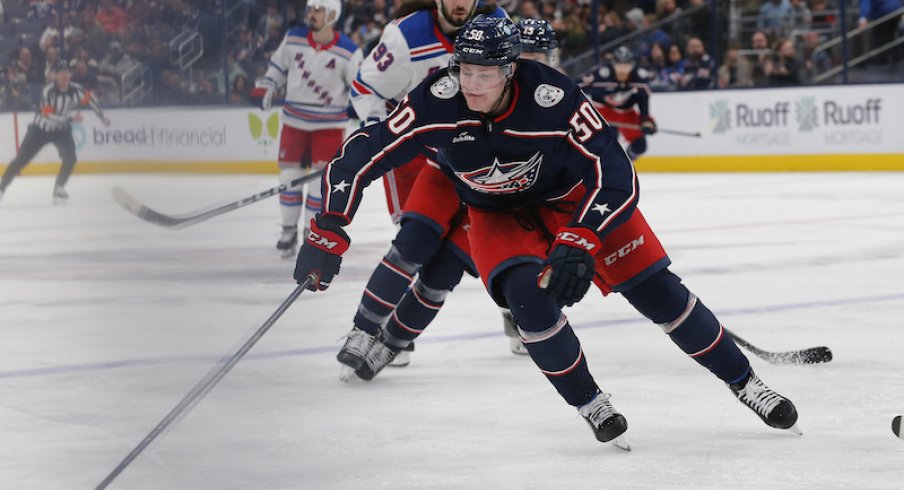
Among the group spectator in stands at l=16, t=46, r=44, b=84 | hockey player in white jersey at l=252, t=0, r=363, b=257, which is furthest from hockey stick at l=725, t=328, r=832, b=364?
hockey player in white jersey at l=252, t=0, r=363, b=257

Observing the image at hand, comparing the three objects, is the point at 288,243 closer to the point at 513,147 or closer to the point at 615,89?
the point at 513,147

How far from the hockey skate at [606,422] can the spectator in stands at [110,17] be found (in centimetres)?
170

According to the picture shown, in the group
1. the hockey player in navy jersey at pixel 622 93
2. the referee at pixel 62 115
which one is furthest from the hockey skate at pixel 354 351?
the hockey player in navy jersey at pixel 622 93

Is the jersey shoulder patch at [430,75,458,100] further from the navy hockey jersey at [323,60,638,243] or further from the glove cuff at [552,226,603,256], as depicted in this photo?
the glove cuff at [552,226,603,256]

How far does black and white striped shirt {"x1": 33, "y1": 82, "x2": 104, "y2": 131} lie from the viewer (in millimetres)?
963

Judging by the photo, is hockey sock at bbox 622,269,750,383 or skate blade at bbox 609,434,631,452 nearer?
skate blade at bbox 609,434,631,452

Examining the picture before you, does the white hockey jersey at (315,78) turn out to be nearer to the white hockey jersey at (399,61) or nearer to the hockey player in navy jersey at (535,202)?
the white hockey jersey at (399,61)

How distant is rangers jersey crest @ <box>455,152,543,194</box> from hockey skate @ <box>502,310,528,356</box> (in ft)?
3.37

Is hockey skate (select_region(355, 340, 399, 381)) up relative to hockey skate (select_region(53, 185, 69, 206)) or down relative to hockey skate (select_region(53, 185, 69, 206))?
down

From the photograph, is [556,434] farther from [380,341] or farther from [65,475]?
[65,475]

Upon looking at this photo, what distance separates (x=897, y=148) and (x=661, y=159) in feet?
7.39

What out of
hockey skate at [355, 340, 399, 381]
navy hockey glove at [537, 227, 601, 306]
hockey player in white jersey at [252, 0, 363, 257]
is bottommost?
hockey player in white jersey at [252, 0, 363, 257]

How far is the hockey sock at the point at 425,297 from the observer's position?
3273 mm

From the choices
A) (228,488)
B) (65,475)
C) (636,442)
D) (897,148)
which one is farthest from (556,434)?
(897,148)
